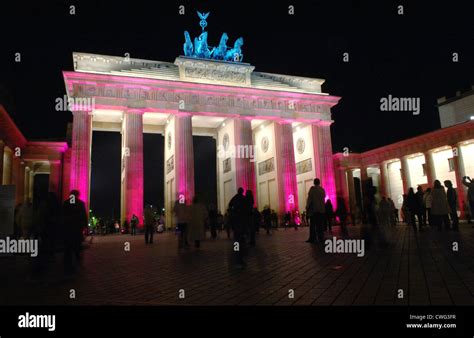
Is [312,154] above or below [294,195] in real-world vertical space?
above

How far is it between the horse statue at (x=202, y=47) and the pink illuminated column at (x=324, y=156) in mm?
14194

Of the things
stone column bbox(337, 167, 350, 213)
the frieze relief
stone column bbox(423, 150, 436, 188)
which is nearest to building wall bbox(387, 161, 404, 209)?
stone column bbox(337, 167, 350, 213)

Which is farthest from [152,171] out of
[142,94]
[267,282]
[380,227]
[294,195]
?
[267,282]

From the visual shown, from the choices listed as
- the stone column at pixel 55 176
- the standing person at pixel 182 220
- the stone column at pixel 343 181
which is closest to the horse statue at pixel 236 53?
the stone column at pixel 343 181

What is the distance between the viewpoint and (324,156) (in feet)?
130

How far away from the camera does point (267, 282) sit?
529 cm

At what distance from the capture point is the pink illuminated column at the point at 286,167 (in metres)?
37.6

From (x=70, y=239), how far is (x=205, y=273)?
300 cm

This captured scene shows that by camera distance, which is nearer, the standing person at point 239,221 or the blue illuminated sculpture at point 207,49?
the standing person at point 239,221

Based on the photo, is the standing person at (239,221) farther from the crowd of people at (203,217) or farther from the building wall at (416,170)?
the building wall at (416,170)

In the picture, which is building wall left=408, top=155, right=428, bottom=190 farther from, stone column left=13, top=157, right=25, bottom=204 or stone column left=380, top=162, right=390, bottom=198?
stone column left=13, top=157, right=25, bottom=204

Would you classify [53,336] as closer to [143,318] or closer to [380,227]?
[143,318]

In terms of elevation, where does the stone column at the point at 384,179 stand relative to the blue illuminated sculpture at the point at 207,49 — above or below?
below

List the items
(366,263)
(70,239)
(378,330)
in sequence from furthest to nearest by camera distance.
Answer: (70,239)
(366,263)
(378,330)
